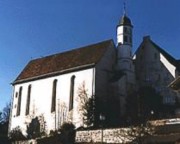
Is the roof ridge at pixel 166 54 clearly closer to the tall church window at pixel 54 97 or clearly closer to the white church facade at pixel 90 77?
the white church facade at pixel 90 77

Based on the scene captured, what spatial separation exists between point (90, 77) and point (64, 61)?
1069 cm

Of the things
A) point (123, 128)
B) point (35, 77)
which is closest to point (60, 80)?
point (35, 77)

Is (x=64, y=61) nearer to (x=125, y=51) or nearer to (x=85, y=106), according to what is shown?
(x=125, y=51)

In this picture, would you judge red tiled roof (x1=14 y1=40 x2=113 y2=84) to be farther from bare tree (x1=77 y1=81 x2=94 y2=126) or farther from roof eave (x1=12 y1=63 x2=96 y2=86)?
bare tree (x1=77 y1=81 x2=94 y2=126)

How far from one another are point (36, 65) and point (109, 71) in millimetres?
19381

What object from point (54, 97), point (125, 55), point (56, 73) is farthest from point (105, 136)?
point (56, 73)

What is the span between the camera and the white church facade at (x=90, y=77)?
72.9 metres

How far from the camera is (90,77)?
236 ft

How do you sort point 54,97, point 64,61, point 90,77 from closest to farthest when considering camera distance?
point 90,77 < point 54,97 < point 64,61

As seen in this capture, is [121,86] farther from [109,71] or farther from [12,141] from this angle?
[12,141]

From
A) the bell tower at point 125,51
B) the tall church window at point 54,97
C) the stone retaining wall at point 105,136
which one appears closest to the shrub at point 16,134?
the tall church window at point 54,97

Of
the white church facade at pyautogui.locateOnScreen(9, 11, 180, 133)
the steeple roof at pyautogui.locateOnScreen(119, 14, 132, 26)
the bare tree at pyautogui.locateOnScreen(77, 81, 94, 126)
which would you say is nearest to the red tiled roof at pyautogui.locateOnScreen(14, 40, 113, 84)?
the white church facade at pyautogui.locateOnScreen(9, 11, 180, 133)

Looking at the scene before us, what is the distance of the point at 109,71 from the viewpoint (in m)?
75.2

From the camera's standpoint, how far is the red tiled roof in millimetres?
75500
